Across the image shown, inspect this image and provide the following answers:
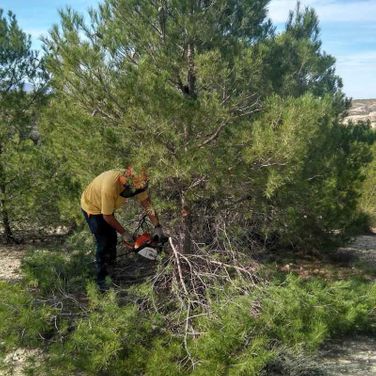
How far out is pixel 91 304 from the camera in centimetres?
406

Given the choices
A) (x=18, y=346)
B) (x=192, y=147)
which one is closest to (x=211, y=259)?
(x=192, y=147)

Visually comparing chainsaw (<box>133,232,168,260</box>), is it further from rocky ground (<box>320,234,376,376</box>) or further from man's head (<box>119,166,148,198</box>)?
rocky ground (<box>320,234,376,376</box>)

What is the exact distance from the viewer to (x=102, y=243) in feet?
16.2

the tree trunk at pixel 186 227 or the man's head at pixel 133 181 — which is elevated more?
the man's head at pixel 133 181

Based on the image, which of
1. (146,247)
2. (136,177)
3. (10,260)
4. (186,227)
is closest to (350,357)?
(186,227)

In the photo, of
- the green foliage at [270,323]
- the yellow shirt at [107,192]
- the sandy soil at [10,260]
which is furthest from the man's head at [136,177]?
the sandy soil at [10,260]

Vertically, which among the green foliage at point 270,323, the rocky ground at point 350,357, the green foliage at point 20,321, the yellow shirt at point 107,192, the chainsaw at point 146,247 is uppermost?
the yellow shirt at point 107,192

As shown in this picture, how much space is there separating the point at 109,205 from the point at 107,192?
0.55 feet

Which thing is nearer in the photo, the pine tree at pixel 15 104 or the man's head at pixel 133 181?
the man's head at pixel 133 181

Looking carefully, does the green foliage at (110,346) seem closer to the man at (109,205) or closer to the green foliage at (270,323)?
the green foliage at (270,323)

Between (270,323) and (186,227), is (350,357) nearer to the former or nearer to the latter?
(270,323)

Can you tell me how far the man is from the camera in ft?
14.2

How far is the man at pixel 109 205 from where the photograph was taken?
4316 millimetres

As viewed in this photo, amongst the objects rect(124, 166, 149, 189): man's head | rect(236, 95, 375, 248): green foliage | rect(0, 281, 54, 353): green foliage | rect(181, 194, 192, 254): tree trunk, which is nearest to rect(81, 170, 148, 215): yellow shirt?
rect(124, 166, 149, 189): man's head
